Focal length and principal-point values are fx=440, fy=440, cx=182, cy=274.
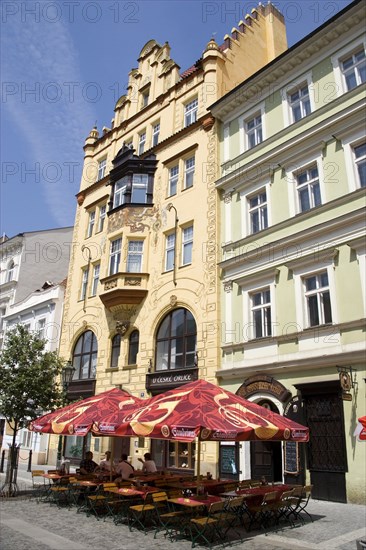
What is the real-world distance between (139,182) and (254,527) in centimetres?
1991

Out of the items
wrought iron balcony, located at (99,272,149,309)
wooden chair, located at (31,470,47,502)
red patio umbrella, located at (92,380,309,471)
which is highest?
wrought iron balcony, located at (99,272,149,309)

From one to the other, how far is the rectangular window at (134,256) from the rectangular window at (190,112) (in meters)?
7.45

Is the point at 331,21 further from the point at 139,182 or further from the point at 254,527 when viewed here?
the point at 254,527

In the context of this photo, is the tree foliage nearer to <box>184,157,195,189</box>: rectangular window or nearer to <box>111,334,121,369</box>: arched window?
<box>111,334,121,369</box>: arched window

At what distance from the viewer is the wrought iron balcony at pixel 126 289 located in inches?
911

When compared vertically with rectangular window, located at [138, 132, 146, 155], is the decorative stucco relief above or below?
below

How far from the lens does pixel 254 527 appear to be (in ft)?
33.0

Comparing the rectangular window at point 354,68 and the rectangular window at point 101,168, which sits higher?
the rectangular window at point 101,168

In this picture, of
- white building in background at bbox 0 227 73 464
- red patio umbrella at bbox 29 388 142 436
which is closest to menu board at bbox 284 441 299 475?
red patio umbrella at bbox 29 388 142 436

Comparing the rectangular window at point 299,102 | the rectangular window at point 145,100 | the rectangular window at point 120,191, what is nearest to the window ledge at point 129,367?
the rectangular window at point 120,191

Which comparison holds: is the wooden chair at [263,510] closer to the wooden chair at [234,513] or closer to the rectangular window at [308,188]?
the wooden chair at [234,513]

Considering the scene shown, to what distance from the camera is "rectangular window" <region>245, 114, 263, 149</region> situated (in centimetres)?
2036

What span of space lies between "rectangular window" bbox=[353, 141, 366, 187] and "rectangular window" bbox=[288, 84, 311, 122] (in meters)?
3.35

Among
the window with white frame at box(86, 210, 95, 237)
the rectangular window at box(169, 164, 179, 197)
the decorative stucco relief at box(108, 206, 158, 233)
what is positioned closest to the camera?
the rectangular window at box(169, 164, 179, 197)
